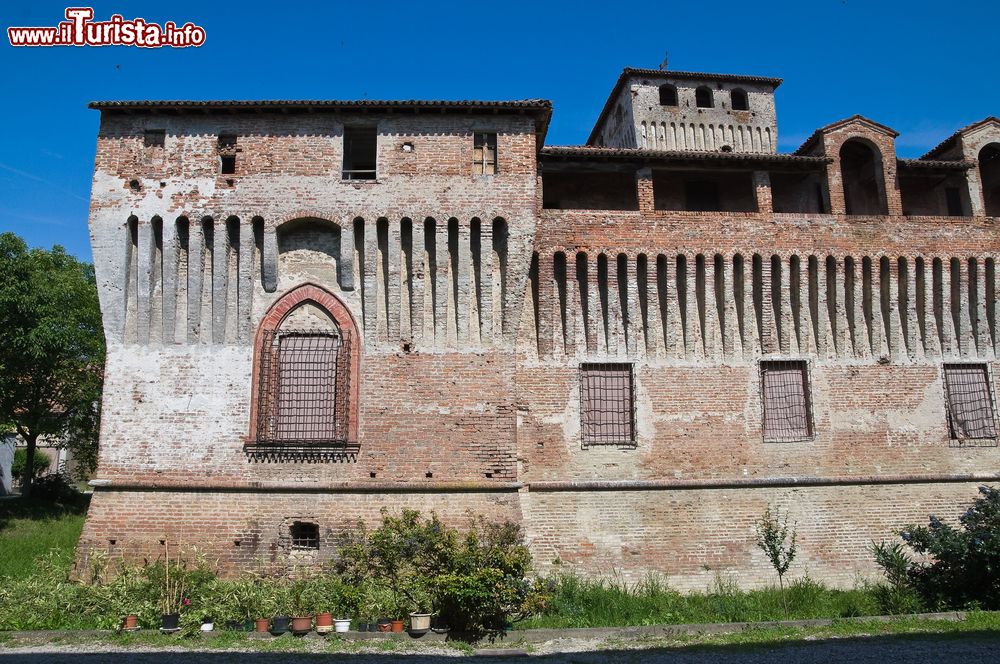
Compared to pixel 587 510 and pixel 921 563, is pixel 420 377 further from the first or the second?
pixel 921 563

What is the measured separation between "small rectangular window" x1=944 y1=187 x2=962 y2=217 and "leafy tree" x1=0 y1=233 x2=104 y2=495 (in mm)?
25900

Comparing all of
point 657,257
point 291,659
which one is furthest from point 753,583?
point 291,659

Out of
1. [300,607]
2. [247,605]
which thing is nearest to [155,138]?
[247,605]

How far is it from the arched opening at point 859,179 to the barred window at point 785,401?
523 centimetres

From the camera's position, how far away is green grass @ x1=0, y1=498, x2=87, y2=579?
1789 centimetres

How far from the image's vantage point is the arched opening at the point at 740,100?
2434 centimetres

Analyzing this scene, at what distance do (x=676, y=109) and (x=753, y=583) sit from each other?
1524 centimetres

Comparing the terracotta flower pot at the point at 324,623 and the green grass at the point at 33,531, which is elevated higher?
the green grass at the point at 33,531

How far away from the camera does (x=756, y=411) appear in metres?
16.1

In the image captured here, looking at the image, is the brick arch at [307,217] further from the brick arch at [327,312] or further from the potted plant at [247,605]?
the potted plant at [247,605]

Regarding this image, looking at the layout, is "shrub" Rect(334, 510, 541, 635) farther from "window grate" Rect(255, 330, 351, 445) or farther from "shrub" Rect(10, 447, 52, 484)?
"shrub" Rect(10, 447, 52, 484)

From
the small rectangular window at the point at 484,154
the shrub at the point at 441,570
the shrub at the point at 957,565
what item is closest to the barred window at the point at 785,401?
the shrub at the point at 957,565

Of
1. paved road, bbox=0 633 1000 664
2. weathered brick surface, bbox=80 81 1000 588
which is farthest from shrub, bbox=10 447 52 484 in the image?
paved road, bbox=0 633 1000 664

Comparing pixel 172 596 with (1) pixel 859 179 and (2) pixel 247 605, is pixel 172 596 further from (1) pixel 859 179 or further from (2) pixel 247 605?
(1) pixel 859 179
